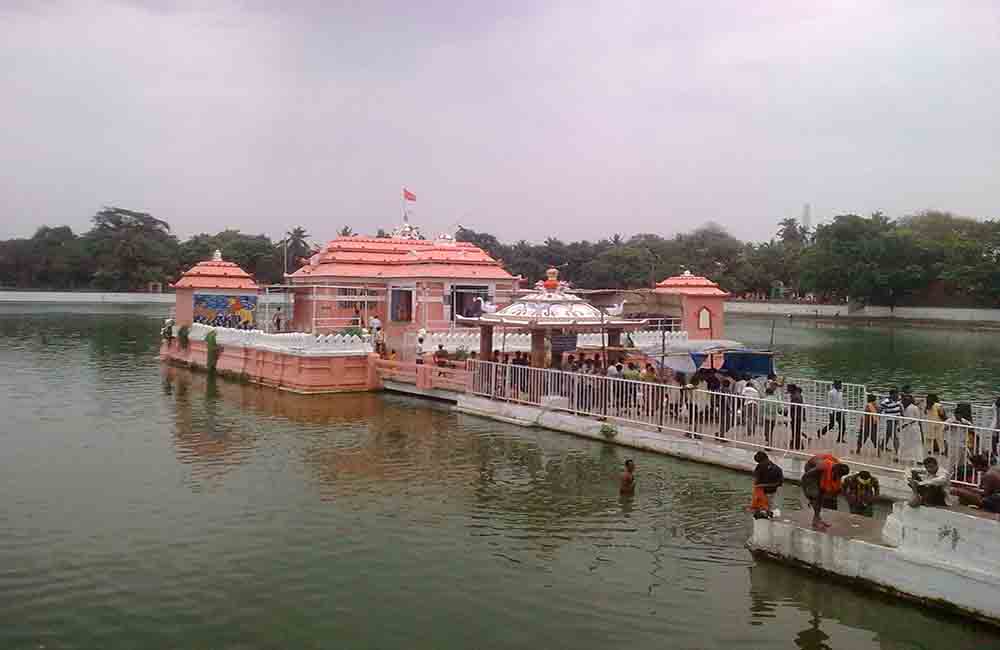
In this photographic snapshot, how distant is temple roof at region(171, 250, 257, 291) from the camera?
32.0 metres

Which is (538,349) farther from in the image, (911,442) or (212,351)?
(212,351)

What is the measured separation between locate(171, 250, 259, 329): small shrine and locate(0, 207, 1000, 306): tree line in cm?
2988

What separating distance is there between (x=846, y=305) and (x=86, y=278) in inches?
3061

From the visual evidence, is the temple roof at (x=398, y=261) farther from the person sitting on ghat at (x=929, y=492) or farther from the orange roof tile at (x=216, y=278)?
the person sitting on ghat at (x=929, y=492)

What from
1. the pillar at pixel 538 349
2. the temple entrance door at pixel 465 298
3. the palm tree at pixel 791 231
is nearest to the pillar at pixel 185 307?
the temple entrance door at pixel 465 298

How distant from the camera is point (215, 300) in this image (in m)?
32.0

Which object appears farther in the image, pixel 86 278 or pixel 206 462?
pixel 86 278

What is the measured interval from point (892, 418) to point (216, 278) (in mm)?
26444

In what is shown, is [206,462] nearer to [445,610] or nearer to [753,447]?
[445,610]

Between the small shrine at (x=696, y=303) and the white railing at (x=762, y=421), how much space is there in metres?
13.0

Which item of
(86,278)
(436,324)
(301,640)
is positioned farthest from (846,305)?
(86,278)

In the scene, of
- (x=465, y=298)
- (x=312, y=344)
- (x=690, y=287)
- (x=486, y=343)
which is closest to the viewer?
(x=486, y=343)

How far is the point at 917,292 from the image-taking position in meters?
66.7

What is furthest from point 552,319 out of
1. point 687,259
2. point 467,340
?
point 687,259
